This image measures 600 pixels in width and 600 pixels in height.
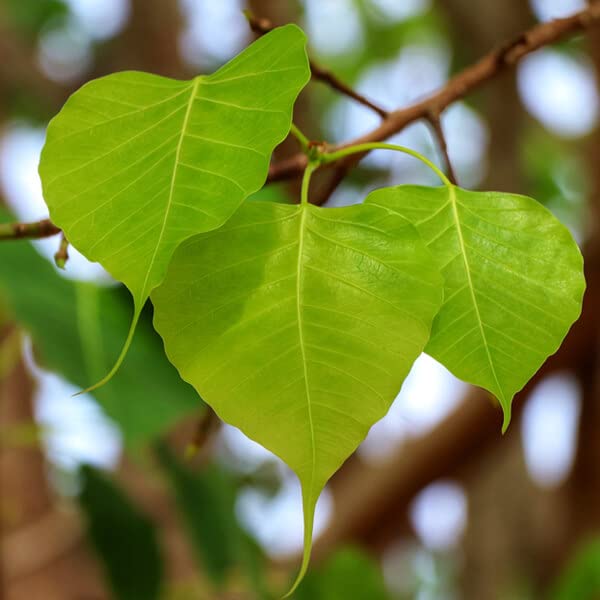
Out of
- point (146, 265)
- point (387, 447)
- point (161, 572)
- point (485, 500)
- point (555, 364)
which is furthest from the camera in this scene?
point (387, 447)

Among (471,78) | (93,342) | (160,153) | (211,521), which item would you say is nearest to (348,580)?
(211,521)

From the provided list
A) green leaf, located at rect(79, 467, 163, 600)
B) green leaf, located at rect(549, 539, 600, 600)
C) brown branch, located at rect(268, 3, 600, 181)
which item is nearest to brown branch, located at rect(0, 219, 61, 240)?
brown branch, located at rect(268, 3, 600, 181)

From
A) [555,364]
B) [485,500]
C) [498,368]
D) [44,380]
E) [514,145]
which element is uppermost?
[498,368]

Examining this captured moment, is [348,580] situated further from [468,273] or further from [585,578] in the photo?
[468,273]

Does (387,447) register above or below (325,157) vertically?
below

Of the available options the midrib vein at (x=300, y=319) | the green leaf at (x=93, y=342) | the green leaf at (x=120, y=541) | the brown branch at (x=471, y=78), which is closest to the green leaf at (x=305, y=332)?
the midrib vein at (x=300, y=319)

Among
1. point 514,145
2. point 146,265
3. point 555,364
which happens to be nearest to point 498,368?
point 146,265

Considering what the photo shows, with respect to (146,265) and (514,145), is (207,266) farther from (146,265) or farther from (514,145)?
(514,145)
